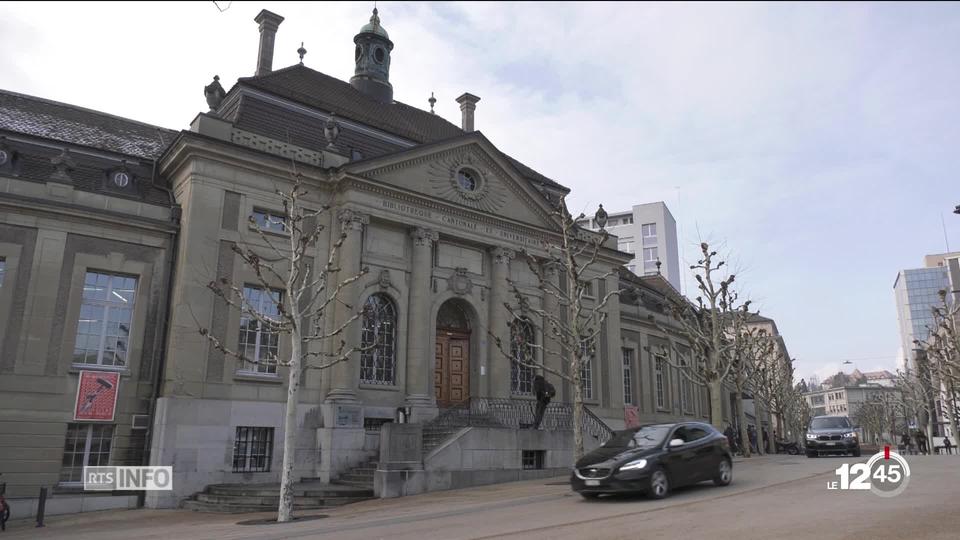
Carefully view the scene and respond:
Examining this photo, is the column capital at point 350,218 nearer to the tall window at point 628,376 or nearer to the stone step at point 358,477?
the stone step at point 358,477

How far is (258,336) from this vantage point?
21047 mm

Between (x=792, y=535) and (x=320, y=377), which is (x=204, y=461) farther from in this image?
(x=792, y=535)

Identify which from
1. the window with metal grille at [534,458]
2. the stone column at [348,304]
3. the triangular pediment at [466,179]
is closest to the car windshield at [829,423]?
the window with metal grille at [534,458]

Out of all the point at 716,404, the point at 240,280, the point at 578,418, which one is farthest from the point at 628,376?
the point at 240,280

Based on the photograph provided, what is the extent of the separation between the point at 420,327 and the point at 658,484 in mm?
11596

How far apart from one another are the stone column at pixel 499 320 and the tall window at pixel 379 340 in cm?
365

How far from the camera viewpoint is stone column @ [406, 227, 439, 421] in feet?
76.0

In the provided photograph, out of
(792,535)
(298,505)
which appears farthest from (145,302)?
(792,535)

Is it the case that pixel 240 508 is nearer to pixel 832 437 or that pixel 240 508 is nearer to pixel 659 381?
pixel 832 437

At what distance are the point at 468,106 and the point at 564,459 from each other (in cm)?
2106

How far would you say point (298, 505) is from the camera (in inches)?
666

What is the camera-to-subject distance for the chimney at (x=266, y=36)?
1169 inches

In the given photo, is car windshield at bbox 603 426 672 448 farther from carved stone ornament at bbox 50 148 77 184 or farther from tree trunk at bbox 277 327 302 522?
carved stone ornament at bbox 50 148 77 184

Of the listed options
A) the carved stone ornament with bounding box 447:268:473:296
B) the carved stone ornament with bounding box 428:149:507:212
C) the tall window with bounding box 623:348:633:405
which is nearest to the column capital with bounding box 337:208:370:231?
the carved stone ornament with bounding box 428:149:507:212
